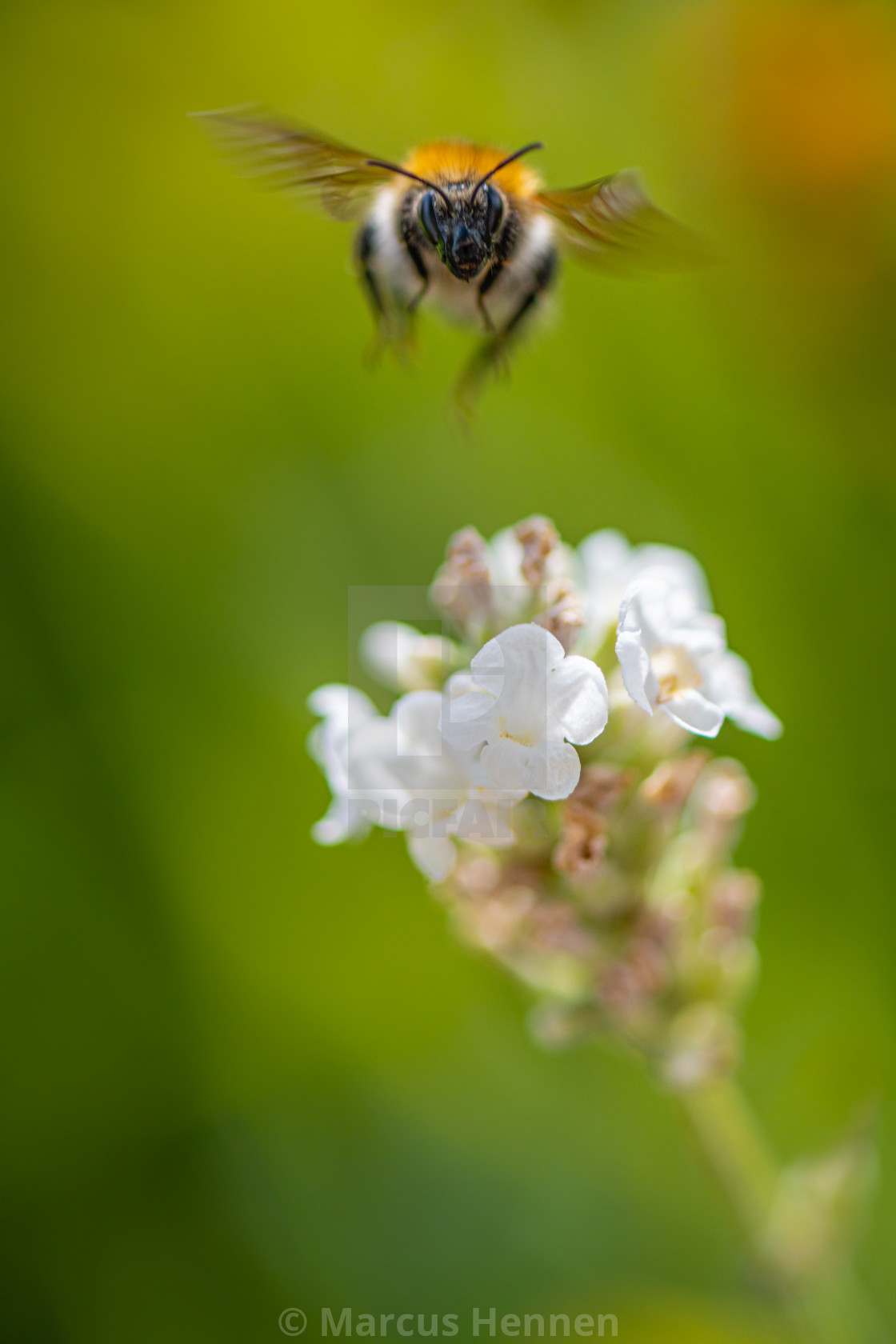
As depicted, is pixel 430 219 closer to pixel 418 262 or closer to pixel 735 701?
pixel 418 262

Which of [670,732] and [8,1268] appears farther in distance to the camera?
[8,1268]

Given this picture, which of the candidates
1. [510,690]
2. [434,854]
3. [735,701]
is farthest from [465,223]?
[434,854]

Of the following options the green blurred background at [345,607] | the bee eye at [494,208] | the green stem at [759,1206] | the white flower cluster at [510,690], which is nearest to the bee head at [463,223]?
the bee eye at [494,208]

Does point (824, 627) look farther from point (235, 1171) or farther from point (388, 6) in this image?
point (388, 6)

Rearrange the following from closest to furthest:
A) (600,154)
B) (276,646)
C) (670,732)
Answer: (670,732) < (276,646) < (600,154)

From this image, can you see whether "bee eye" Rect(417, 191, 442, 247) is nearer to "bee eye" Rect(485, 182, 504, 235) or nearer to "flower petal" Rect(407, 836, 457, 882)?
"bee eye" Rect(485, 182, 504, 235)

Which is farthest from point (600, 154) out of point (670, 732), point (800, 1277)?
point (800, 1277)

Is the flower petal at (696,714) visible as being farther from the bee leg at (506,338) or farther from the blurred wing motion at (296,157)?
the blurred wing motion at (296,157)
